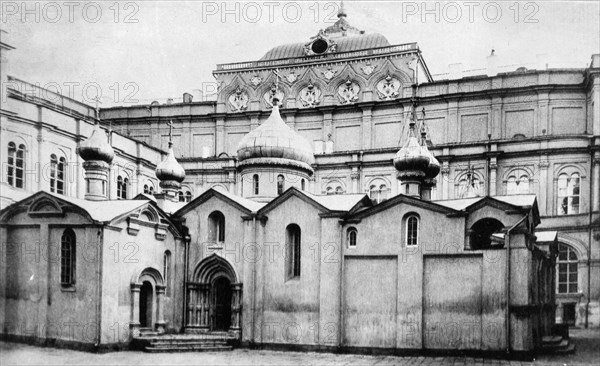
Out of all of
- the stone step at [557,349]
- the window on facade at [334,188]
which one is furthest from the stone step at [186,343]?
the window on facade at [334,188]

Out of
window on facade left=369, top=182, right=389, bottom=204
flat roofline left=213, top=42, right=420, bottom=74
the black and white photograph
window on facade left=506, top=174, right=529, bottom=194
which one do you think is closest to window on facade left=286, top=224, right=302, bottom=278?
the black and white photograph

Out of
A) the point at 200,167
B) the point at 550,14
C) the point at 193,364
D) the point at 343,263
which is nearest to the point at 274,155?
the point at 343,263

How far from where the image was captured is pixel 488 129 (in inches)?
1875

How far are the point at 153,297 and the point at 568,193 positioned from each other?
26820 mm

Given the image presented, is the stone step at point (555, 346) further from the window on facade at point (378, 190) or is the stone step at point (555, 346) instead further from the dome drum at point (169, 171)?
the window on facade at point (378, 190)

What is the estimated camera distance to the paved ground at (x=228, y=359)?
21734 millimetres

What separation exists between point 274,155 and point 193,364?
39.6 feet

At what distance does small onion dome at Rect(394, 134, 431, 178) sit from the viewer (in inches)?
1110

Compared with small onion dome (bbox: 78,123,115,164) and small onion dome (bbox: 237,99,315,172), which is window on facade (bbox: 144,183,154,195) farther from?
small onion dome (bbox: 78,123,115,164)

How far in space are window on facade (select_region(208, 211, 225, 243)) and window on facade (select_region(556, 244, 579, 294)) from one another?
20.6 meters

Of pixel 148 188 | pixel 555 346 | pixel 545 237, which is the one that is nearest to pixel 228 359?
pixel 555 346

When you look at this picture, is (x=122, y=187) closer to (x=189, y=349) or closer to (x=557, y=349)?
(x=189, y=349)

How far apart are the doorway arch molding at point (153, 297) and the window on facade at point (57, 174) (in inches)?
488

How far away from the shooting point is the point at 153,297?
1065 inches
